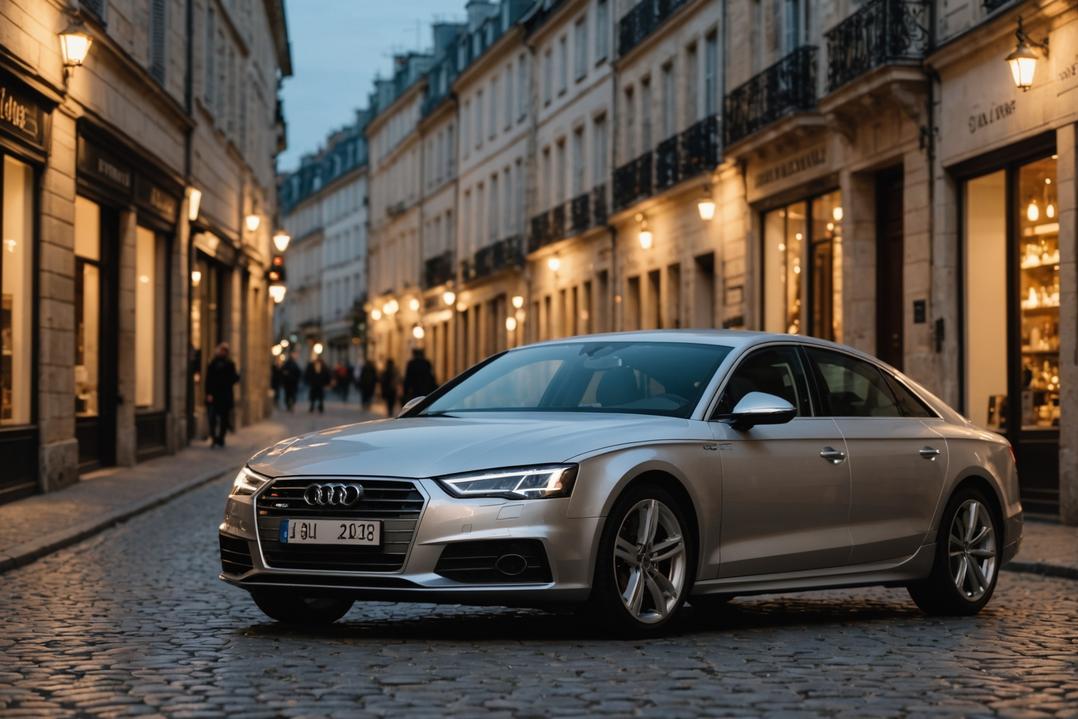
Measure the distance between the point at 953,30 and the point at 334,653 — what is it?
15186 mm

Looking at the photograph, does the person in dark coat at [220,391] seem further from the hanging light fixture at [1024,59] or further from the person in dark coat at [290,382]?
the person in dark coat at [290,382]

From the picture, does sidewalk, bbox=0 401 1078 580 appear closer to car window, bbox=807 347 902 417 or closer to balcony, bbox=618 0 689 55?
car window, bbox=807 347 902 417

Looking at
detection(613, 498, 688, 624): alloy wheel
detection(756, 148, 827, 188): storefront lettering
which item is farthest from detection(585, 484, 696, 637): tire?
detection(756, 148, 827, 188): storefront lettering

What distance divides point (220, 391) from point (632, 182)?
1126cm

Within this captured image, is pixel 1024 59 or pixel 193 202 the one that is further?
pixel 193 202

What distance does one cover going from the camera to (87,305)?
23156 millimetres

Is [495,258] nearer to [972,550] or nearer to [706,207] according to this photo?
[706,207]

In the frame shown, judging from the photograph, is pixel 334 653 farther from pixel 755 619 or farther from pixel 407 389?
pixel 407 389

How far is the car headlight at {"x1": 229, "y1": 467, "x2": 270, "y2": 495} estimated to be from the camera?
8523mm

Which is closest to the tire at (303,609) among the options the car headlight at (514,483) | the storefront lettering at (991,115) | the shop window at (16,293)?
the car headlight at (514,483)

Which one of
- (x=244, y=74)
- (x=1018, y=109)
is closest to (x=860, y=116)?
(x=1018, y=109)

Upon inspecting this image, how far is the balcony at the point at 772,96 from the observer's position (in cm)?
2677

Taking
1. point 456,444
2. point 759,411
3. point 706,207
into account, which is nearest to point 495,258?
point 706,207

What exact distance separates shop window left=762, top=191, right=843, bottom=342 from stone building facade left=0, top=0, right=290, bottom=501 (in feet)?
29.9
